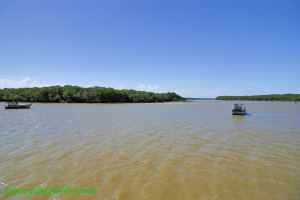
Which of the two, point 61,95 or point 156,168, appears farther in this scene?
point 61,95

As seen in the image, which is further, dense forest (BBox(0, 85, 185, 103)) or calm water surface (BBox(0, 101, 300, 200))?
dense forest (BBox(0, 85, 185, 103))

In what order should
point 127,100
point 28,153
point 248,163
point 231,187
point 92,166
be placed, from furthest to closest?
point 127,100 → point 28,153 → point 248,163 → point 92,166 → point 231,187

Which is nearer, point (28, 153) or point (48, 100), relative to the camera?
point (28, 153)

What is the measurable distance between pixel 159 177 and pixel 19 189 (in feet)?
12.8

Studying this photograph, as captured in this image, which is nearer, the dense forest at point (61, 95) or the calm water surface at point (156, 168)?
the calm water surface at point (156, 168)

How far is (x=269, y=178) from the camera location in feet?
20.7

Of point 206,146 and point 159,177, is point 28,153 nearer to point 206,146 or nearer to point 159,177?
point 159,177

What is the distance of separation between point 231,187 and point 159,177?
2.11 metres

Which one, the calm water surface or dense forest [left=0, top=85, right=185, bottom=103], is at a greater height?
dense forest [left=0, top=85, right=185, bottom=103]

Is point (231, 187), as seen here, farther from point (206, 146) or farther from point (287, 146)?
point (287, 146)

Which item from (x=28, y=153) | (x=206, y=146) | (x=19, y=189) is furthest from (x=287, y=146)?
(x=28, y=153)

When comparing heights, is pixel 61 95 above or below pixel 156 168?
above

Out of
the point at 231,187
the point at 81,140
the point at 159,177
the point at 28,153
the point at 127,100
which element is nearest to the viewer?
the point at 231,187

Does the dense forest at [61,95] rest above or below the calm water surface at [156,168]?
above
